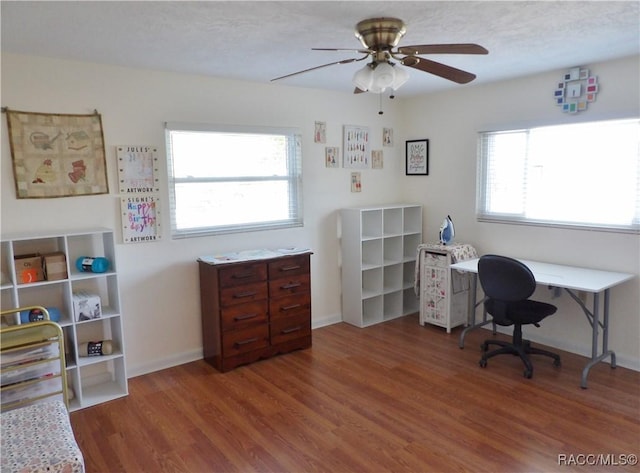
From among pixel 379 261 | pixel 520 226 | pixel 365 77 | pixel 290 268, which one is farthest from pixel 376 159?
pixel 365 77

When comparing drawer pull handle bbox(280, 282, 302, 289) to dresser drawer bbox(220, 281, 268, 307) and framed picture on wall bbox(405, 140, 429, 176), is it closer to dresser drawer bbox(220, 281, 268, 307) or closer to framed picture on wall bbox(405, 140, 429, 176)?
dresser drawer bbox(220, 281, 268, 307)

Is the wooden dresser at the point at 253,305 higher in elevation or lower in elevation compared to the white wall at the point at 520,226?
lower

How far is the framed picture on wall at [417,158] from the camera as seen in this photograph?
500cm

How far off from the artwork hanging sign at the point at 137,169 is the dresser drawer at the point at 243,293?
3.13 ft

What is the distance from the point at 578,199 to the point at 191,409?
335 centimetres

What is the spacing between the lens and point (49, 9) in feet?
7.25

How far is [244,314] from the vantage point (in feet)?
12.4

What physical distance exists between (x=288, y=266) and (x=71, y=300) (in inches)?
64.3

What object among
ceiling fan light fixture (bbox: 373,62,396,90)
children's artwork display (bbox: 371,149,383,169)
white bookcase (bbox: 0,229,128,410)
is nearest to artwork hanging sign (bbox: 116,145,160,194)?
white bookcase (bbox: 0,229,128,410)

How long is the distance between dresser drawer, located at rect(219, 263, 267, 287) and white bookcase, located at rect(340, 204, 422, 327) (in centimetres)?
115

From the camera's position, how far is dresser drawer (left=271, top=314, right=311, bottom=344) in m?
3.96

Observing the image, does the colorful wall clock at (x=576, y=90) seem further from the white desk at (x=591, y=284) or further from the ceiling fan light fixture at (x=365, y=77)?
the ceiling fan light fixture at (x=365, y=77)

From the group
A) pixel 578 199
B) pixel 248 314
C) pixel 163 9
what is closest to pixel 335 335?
pixel 248 314

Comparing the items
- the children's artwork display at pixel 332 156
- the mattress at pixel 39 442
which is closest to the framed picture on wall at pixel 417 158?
the children's artwork display at pixel 332 156
